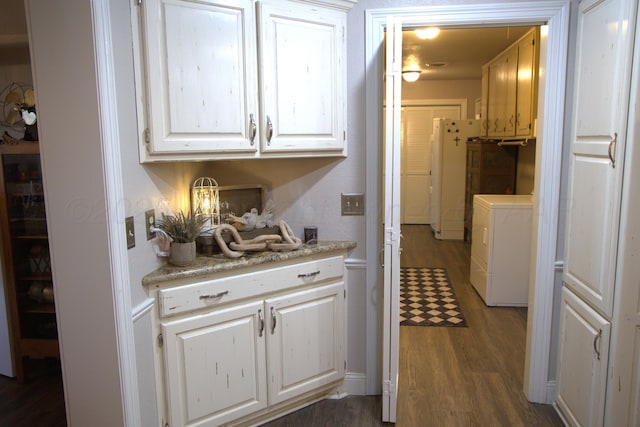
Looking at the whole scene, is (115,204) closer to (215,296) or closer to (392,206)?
(215,296)

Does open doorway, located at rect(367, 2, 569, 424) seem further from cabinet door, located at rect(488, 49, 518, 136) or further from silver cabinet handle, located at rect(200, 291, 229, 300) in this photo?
cabinet door, located at rect(488, 49, 518, 136)

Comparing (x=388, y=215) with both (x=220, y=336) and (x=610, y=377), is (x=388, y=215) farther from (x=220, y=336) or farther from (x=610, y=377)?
(x=610, y=377)

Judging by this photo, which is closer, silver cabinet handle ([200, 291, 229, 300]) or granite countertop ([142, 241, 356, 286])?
granite countertop ([142, 241, 356, 286])

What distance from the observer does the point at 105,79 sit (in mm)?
1673

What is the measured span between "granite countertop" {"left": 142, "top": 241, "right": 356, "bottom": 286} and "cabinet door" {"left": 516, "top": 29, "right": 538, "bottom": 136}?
2.06 m

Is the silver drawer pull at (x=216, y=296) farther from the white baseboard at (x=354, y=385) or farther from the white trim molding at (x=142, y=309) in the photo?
the white baseboard at (x=354, y=385)

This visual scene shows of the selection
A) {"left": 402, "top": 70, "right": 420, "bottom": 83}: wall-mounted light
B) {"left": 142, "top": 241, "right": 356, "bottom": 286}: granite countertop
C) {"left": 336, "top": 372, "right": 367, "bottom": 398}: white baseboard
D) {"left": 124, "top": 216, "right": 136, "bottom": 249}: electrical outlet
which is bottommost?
{"left": 336, "top": 372, "right": 367, "bottom": 398}: white baseboard

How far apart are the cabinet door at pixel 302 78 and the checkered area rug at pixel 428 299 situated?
2.01 metres

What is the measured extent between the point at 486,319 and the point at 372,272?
5.74 ft

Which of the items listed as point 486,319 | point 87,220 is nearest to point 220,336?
point 87,220

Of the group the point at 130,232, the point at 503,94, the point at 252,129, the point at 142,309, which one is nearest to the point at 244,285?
the point at 142,309

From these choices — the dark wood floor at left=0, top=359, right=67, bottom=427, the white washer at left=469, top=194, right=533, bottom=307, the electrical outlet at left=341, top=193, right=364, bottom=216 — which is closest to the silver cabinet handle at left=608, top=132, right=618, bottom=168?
the electrical outlet at left=341, top=193, right=364, bottom=216

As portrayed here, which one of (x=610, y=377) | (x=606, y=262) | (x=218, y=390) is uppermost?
(x=606, y=262)

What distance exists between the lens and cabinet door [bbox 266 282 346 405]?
2.42m
